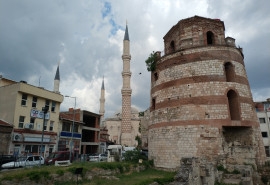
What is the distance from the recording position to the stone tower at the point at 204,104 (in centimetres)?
1555

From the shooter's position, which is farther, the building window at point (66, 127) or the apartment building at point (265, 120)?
the apartment building at point (265, 120)

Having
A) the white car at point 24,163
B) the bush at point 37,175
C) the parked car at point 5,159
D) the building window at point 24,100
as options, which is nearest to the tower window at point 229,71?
the bush at point 37,175

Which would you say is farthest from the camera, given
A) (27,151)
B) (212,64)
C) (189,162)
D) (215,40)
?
(27,151)

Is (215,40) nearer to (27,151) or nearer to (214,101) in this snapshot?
(214,101)

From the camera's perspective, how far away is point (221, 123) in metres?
15.7

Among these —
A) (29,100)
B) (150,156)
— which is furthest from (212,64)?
(29,100)

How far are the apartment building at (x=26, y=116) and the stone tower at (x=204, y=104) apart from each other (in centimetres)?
1320

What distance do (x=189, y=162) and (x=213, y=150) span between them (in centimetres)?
355

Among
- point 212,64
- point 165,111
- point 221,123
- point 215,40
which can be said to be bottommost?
point 221,123

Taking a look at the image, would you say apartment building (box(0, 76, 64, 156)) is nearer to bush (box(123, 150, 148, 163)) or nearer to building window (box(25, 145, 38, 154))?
building window (box(25, 145, 38, 154))

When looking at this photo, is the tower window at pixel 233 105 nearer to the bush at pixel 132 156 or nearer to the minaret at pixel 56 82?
the bush at pixel 132 156

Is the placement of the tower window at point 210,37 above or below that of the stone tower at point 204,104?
above

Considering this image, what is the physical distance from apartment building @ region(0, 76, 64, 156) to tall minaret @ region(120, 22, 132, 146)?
13554mm

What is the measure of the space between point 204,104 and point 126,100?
23.0m
